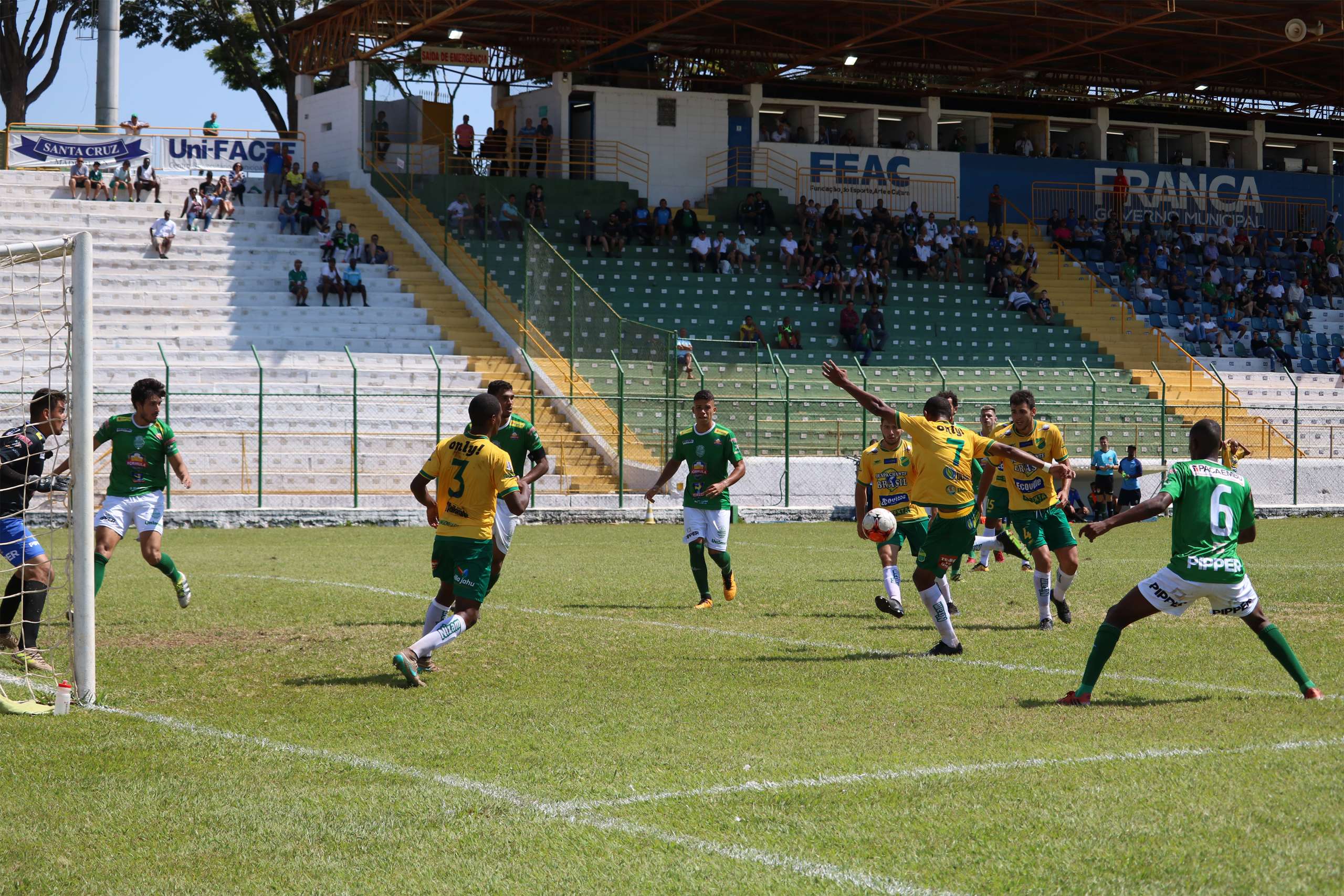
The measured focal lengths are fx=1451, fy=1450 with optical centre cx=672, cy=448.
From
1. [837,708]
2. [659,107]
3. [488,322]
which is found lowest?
[837,708]

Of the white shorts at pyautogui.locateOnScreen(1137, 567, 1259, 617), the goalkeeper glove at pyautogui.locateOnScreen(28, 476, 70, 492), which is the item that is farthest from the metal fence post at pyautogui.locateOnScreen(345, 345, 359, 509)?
the white shorts at pyautogui.locateOnScreen(1137, 567, 1259, 617)

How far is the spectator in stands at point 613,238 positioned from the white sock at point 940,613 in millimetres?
29191

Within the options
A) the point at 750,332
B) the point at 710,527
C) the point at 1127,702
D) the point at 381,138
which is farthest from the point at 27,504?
the point at 381,138

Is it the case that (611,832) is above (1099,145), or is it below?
below

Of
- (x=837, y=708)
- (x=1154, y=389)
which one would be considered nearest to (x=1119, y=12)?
(x=1154, y=389)

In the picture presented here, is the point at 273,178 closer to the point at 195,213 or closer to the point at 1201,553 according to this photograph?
the point at 195,213

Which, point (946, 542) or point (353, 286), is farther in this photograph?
point (353, 286)

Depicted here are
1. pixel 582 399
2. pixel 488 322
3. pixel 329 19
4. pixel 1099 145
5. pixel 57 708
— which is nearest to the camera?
pixel 57 708

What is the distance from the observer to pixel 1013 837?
5672 millimetres

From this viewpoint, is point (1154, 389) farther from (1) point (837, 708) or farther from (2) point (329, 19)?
(1) point (837, 708)

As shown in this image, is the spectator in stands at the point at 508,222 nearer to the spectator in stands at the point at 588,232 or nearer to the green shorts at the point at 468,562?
the spectator in stands at the point at 588,232

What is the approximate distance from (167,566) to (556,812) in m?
7.19

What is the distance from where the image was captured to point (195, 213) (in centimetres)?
3741

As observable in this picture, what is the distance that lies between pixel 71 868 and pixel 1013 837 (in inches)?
142
